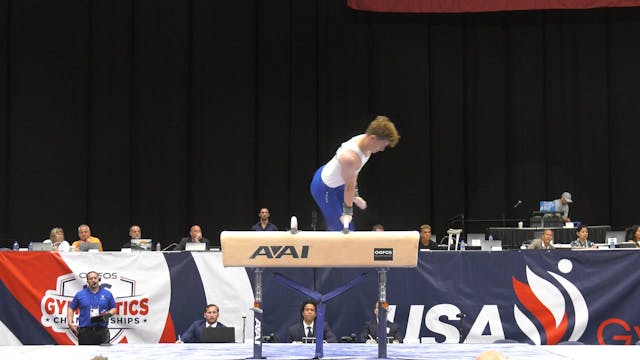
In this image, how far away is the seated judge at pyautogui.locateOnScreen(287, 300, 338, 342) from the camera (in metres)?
8.91

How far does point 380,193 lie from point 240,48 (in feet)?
14.0

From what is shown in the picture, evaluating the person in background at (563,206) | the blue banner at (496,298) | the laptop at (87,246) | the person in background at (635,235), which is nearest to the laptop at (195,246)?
the laptop at (87,246)

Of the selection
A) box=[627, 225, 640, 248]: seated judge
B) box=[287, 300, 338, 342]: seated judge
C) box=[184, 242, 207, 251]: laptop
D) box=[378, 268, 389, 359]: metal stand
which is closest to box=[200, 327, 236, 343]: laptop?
box=[287, 300, 338, 342]: seated judge

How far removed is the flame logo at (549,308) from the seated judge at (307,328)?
230 centimetres

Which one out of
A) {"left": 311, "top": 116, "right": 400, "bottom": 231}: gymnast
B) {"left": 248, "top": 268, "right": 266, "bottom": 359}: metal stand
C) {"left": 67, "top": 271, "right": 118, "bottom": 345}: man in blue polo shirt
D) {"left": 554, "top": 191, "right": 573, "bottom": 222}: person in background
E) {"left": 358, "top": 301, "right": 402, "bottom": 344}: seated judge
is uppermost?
{"left": 311, "top": 116, "right": 400, "bottom": 231}: gymnast

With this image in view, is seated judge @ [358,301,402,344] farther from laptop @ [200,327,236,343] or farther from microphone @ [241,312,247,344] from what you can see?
laptop @ [200,327,236,343]

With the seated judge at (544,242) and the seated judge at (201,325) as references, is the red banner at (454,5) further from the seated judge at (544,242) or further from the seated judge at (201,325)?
the seated judge at (201,325)

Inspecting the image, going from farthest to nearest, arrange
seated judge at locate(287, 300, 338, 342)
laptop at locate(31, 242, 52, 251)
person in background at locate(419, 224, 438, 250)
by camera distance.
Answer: person in background at locate(419, 224, 438, 250) < laptop at locate(31, 242, 52, 251) < seated judge at locate(287, 300, 338, 342)

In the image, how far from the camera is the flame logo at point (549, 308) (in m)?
9.20

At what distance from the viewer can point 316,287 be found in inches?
365

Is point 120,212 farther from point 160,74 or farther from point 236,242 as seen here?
point 236,242

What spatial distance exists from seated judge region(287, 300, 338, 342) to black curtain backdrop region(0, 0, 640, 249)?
22.6 feet

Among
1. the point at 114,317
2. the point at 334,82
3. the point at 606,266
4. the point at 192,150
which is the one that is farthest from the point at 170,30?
the point at 606,266

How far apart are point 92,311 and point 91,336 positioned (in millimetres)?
291
